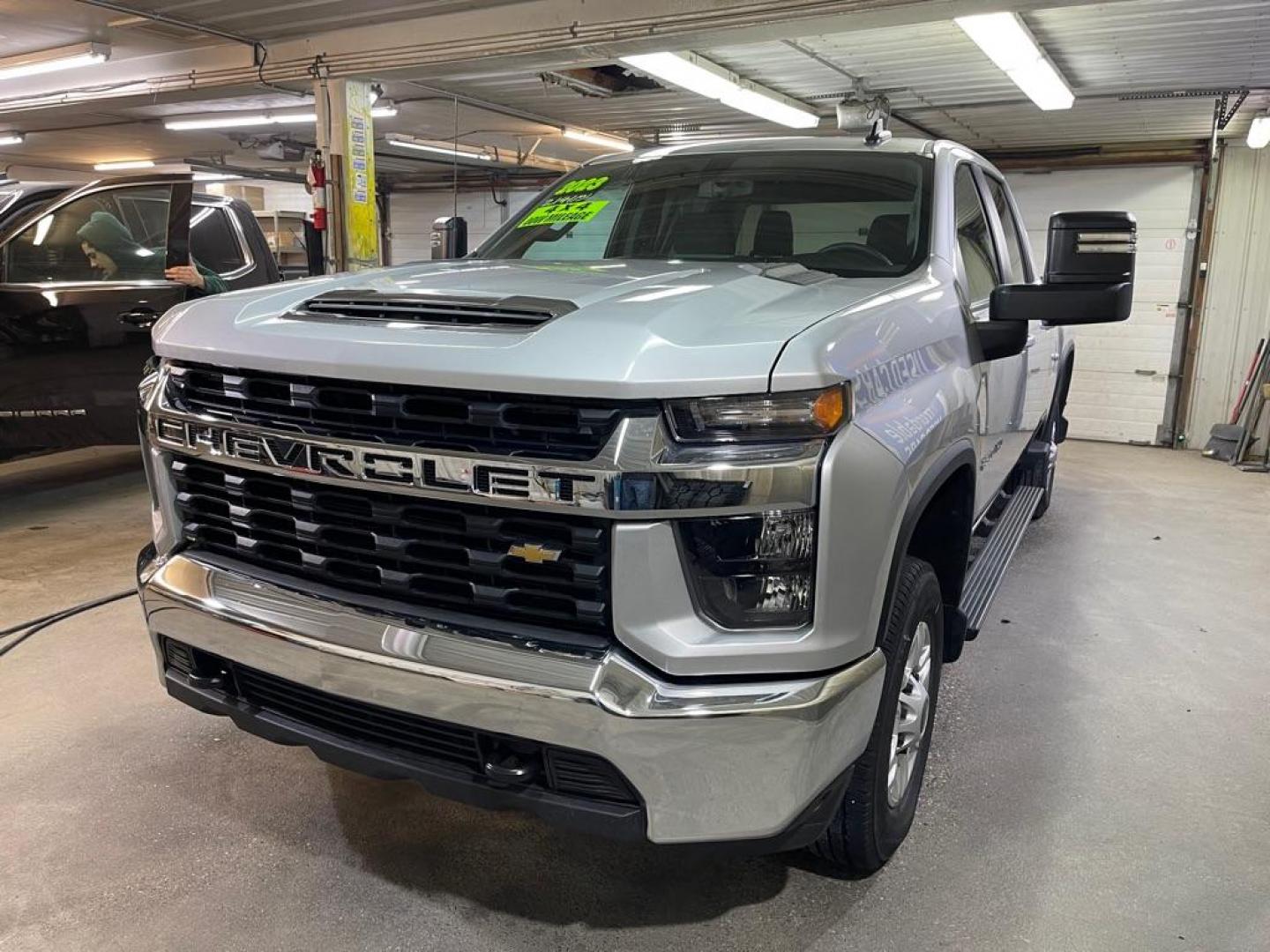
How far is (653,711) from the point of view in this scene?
65.3 inches

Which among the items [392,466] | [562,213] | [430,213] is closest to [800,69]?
[562,213]

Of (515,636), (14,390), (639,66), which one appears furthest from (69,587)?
(639,66)

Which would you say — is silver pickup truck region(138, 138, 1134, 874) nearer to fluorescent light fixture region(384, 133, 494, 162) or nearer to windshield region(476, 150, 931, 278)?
windshield region(476, 150, 931, 278)

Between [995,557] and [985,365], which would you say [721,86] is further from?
[985,365]

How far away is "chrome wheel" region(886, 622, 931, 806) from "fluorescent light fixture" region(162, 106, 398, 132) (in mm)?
8825

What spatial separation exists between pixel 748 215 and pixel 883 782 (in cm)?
182

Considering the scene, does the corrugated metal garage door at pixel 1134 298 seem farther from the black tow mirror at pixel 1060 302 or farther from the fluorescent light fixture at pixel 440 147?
the black tow mirror at pixel 1060 302

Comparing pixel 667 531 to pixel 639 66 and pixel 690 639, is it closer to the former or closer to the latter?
pixel 690 639

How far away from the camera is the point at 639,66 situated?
671 centimetres

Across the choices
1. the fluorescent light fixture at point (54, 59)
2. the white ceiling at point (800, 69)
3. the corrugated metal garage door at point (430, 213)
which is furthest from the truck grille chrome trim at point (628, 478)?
the corrugated metal garage door at point (430, 213)

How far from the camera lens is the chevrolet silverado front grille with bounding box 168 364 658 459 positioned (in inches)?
66.7

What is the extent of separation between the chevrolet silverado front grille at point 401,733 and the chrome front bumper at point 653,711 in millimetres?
55

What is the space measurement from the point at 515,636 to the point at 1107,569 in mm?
4420

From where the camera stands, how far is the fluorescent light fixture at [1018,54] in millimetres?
5582
